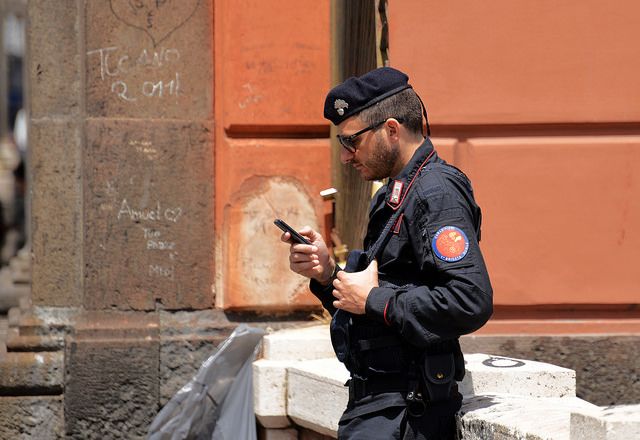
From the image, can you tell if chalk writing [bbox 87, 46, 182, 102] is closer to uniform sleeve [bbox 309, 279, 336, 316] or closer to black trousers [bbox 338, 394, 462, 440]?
uniform sleeve [bbox 309, 279, 336, 316]

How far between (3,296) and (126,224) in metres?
4.11

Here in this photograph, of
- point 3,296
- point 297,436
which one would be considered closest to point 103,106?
point 297,436

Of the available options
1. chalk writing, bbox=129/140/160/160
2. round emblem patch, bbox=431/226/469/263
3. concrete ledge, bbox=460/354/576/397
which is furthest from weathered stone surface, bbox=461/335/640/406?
round emblem patch, bbox=431/226/469/263

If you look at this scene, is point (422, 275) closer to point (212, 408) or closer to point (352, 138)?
point (352, 138)

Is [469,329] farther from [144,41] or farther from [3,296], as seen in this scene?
[3,296]

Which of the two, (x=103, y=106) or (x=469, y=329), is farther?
(x=103, y=106)

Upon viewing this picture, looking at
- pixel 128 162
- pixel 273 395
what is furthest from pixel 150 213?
pixel 273 395

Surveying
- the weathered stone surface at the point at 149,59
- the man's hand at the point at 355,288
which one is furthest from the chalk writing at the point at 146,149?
the man's hand at the point at 355,288

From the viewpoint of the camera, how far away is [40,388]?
5.19 m

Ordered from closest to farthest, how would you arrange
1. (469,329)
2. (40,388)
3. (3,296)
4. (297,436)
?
1. (469,329)
2. (297,436)
3. (40,388)
4. (3,296)

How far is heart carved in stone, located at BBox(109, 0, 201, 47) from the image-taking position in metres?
5.21

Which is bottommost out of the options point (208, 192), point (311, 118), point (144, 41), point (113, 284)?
point (113, 284)

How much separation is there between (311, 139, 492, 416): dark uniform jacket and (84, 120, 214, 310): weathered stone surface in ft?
7.67

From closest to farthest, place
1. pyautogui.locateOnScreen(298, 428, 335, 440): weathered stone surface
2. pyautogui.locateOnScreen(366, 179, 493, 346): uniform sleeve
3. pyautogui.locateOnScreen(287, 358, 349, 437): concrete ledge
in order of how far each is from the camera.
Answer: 1. pyautogui.locateOnScreen(366, 179, 493, 346): uniform sleeve
2. pyautogui.locateOnScreen(287, 358, 349, 437): concrete ledge
3. pyautogui.locateOnScreen(298, 428, 335, 440): weathered stone surface
